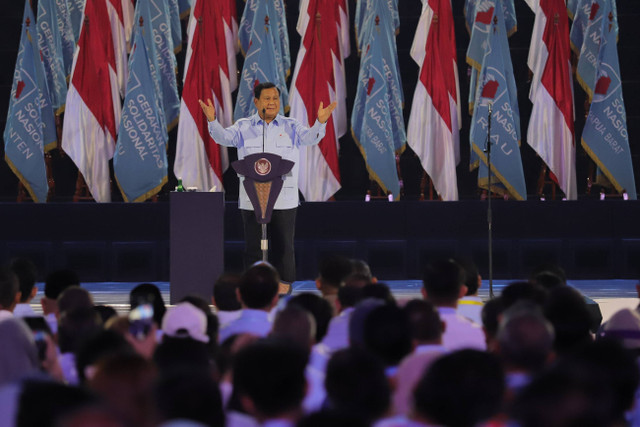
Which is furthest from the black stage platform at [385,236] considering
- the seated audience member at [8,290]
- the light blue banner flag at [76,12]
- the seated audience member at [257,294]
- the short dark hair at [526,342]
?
the short dark hair at [526,342]

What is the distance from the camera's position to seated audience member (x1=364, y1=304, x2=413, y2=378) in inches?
104

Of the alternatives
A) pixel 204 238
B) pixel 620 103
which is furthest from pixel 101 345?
pixel 620 103

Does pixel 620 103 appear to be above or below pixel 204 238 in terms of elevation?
above

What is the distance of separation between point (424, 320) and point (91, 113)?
7.63 metres

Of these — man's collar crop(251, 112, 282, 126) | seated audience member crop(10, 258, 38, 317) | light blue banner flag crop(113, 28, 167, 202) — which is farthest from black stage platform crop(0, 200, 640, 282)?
seated audience member crop(10, 258, 38, 317)

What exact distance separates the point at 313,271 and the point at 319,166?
1.19m

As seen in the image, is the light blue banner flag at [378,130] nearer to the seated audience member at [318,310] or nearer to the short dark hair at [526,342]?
the seated audience member at [318,310]

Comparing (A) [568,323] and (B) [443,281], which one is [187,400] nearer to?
(A) [568,323]

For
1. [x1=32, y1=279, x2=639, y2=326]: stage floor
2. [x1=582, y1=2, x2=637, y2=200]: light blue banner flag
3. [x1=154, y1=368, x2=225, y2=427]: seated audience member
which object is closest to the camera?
[x1=154, y1=368, x2=225, y2=427]: seated audience member

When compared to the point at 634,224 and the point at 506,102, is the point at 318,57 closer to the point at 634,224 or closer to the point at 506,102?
the point at 506,102

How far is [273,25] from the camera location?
1002cm

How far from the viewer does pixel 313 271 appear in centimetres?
933

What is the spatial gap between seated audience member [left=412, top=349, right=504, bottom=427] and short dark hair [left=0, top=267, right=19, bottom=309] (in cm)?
229

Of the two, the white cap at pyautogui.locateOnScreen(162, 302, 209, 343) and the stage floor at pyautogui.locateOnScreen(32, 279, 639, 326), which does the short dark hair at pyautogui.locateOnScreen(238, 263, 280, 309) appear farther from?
the stage floor at pyautogui.locateOnScreen(32, 279, 639, 326)
